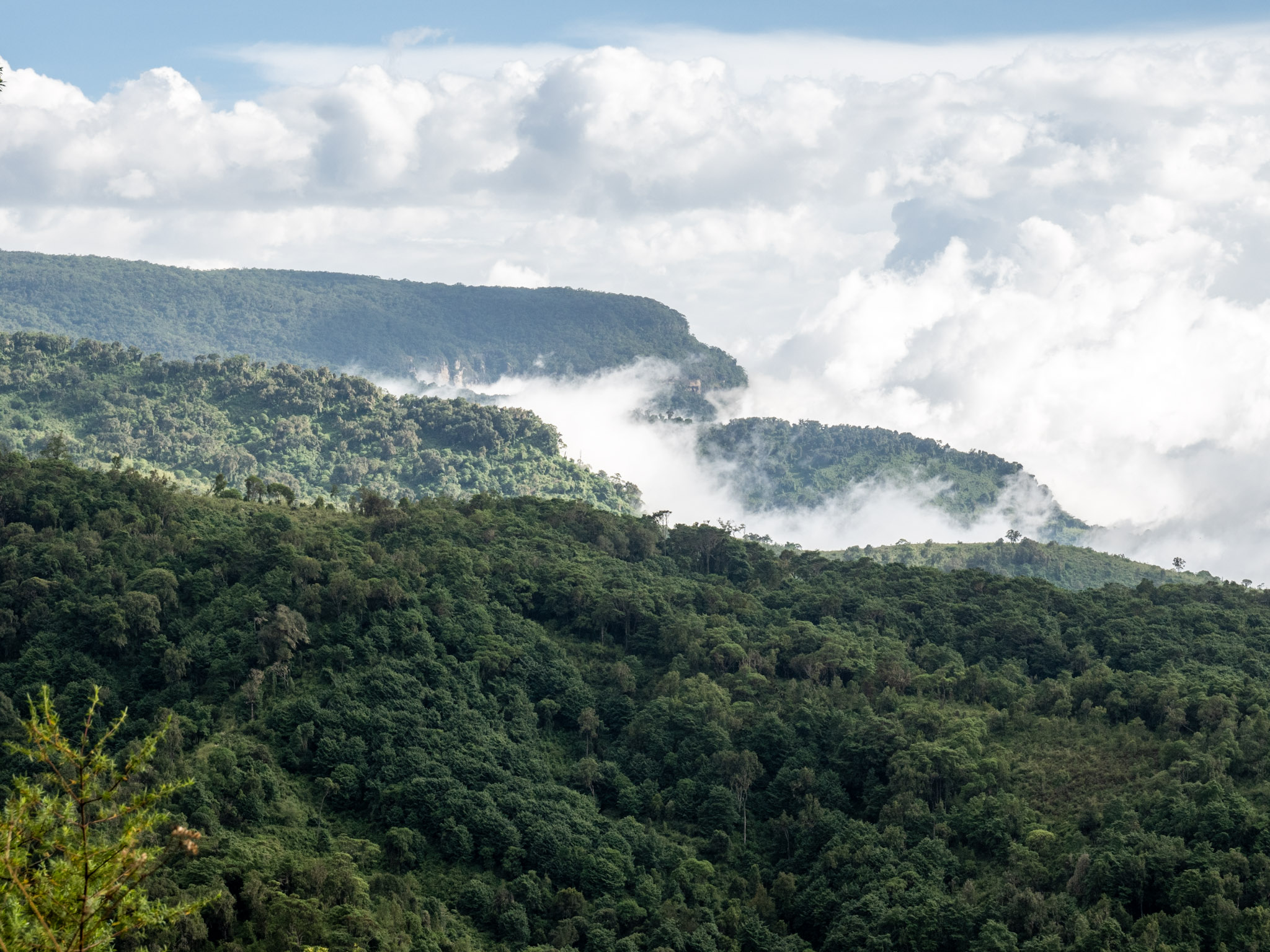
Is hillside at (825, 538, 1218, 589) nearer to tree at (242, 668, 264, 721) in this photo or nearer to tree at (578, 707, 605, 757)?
tree at (578, 707, 605, 757)

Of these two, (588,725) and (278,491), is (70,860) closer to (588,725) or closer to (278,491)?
(588,725)

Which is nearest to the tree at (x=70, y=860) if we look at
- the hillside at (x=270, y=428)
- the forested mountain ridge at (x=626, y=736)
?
the forested mountain ridge at (x=626, y=736)

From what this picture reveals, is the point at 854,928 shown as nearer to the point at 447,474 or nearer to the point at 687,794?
the point at 687,794

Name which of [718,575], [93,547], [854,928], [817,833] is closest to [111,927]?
[854,928]

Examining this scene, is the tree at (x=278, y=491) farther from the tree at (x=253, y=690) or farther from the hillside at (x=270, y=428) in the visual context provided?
the hillside at (x=270, y=428)

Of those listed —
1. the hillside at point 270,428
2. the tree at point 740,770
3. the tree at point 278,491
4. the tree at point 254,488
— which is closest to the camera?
the tree at point 740,770

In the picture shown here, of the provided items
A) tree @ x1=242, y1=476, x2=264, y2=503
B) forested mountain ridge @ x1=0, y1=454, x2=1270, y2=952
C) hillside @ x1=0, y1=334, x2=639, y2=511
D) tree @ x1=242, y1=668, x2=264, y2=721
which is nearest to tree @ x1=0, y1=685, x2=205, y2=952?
forested mountain ridge @ x1=0, y1=454, x2=1270, y2=952
